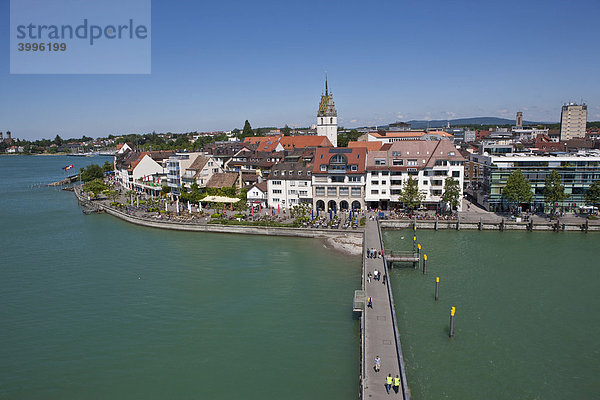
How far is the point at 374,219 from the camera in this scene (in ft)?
163

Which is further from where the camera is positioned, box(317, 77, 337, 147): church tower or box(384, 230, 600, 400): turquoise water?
box(317, 77, 337, 147): church tower

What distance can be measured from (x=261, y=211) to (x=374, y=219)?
16175mm

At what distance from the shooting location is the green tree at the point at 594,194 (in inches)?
1917

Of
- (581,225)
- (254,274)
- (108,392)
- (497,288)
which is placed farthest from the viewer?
(581,225)

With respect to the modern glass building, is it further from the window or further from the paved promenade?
the paved promenade

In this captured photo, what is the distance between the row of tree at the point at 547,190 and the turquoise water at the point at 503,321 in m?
8.50

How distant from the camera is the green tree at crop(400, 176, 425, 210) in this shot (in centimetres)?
5097

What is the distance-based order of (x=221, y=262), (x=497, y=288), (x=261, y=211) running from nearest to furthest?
1. (x=497, y=288)
2. (x=221, y=262)
3. (x=261, y=211)

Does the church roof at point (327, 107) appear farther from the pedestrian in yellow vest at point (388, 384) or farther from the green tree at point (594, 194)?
the pedestrian in yellow vest at point (388, 384)

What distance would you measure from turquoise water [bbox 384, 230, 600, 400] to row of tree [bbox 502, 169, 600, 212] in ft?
27.9

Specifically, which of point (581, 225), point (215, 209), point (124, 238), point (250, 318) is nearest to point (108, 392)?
point (250, 318)

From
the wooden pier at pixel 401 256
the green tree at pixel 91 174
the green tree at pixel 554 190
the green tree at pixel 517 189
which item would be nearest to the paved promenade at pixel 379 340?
the wooden pier at pixel 401 256

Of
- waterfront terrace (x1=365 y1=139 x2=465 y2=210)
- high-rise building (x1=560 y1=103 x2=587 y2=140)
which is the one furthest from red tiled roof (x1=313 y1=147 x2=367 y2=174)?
high-rise building (x1=560 y1=103 x2=587 y2=140)

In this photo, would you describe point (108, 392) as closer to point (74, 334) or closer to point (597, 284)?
point (74, 334)
